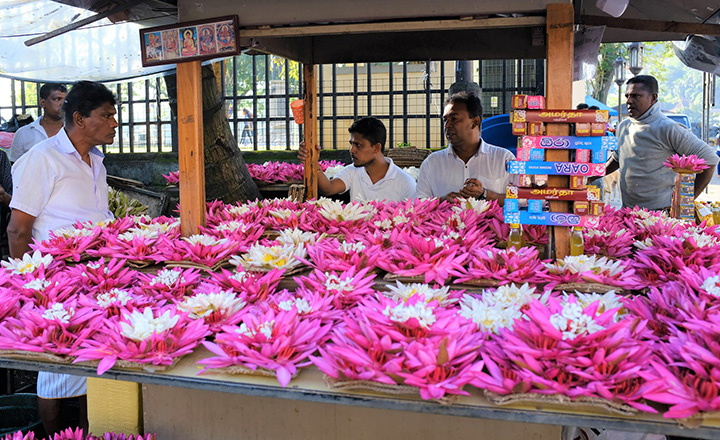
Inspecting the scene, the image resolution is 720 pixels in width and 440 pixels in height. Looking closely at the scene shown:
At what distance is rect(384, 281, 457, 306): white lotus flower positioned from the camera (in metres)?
1.64

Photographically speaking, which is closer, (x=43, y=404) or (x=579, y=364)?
(x=579, y=364)

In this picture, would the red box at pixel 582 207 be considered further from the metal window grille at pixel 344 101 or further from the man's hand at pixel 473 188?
the metal window grille at pixel 344 101

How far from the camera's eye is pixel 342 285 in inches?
69.8

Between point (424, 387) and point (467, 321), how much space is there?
0.30 metres

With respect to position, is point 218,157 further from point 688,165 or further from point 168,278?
point 688,165

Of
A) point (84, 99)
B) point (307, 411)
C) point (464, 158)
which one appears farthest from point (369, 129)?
point (307, 411)

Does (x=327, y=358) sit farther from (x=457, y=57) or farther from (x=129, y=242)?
(x=457, y=57)

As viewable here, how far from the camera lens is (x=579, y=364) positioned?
4.12 ft

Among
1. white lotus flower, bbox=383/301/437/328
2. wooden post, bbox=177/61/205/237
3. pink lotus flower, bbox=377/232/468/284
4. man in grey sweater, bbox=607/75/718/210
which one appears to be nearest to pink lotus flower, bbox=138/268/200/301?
wooden post, bbox=177/61/205/237

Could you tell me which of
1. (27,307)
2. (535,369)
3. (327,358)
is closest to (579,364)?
(535,369)

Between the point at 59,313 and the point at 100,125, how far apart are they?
1.48 meters

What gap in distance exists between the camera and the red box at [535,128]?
1837mm

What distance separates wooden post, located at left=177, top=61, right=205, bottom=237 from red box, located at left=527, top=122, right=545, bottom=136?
134 cm

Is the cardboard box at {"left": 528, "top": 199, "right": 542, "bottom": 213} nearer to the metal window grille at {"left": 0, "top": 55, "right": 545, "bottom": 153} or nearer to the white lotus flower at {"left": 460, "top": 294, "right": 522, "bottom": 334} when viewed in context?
the white lotus flower at {"left": 460, "top": 294, "right": 522, "bottom": 334}
